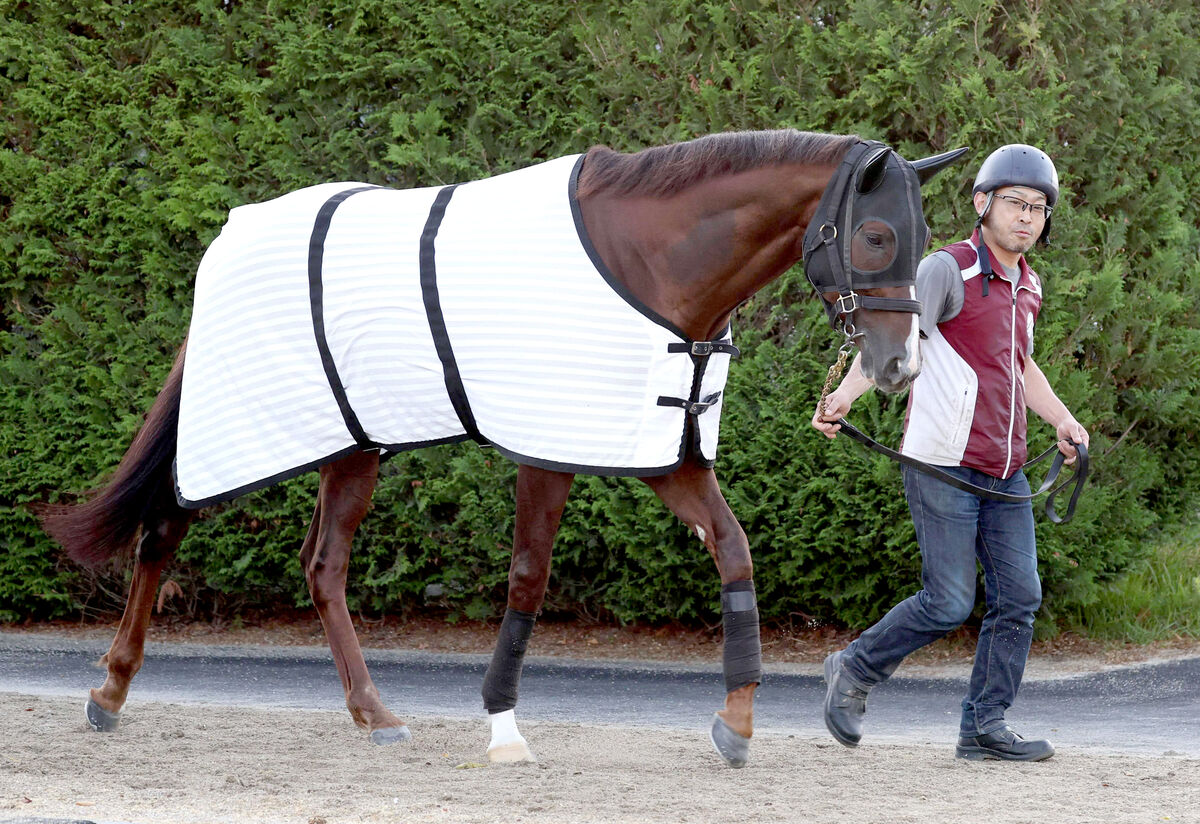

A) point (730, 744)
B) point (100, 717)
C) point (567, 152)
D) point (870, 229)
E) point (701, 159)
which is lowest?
point (100, 717)

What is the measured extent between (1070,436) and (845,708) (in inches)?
45.1

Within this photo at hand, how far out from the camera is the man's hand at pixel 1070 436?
13.4 feet

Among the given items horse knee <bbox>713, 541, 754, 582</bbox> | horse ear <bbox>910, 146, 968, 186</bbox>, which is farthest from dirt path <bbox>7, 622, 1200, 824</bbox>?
horse ear <bbox>910, 146, 968, 186</bbox>

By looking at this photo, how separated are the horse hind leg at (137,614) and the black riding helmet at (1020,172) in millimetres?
3091

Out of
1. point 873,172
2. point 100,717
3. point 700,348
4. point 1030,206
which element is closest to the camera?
point 873,172

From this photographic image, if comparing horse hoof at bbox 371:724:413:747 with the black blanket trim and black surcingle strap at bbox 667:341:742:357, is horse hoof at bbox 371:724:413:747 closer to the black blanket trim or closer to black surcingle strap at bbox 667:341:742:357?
the black blanket trim

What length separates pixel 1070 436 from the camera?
4125 mm

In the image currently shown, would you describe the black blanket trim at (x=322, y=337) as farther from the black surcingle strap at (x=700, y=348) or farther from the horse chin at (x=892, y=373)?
the horse chin at (x=892, y=373)

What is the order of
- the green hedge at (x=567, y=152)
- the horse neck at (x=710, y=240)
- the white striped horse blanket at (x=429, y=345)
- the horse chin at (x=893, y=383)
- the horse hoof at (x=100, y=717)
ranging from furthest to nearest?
1. the green hedge at (x=567, y=152)
2. the horse hoof at (x=100, y=717)
3. the white striped horse blanket at (x=429, y=345)
4. the horse neck at (x=710, y=240)
5. the horse chin at (x=893, y=383)

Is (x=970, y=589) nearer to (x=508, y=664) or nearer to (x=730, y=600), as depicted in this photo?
(x=730, y=600)

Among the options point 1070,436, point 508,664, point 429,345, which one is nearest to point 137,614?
point 508,664

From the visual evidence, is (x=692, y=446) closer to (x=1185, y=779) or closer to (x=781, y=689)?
(x=1185, y=779)

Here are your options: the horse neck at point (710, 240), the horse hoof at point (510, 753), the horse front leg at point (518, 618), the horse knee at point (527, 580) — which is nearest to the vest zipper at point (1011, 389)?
the horse neck at point (710, 240)

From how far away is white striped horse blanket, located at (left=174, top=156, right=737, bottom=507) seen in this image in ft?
12.4
